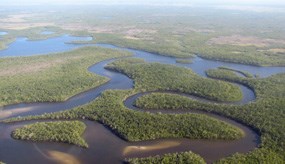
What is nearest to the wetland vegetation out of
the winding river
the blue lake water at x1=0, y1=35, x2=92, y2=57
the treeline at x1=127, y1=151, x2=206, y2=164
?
the treeline at x1=127, y1=151, x2=206, y2=164

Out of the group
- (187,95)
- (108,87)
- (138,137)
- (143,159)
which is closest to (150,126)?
(138,137)

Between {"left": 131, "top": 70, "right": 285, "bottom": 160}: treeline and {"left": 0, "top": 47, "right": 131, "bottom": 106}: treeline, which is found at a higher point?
{"left": 131, "top": 70, "right": 285, "bottom": 160}: treeline

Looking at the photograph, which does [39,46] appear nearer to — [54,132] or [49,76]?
[49,76]

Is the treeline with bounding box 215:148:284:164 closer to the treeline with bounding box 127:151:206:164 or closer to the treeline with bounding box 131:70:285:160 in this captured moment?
the treeline with bounding box 131:70:285:160

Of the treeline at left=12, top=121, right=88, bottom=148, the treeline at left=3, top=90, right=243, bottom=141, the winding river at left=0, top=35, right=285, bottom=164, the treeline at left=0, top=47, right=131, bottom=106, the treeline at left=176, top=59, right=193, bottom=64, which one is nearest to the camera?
the winding river at left=0, top=35, right=285, bottom=164

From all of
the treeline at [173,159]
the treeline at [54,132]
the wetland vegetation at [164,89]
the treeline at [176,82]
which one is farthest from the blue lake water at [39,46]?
the treeline at [173,159]

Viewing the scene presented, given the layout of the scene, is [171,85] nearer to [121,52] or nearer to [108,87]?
[108,87]

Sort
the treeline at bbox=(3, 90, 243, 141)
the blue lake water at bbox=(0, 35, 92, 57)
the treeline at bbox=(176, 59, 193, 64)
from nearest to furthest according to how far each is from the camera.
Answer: the treeline at bbox=(3, 90, 243, 141) → the treeline at bbox=(176, 59, 193, 64) → the blue lake water at bbox=(0, 35, 92, 57)
